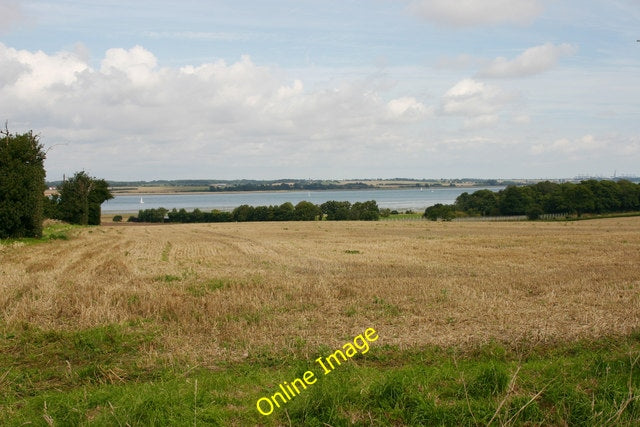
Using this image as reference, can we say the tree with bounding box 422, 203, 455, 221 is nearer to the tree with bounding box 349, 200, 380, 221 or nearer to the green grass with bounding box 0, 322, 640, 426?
the tree with bounding box 349, 200, 380, 221

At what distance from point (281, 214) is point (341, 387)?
297 feet

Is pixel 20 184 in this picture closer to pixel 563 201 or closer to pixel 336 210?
pixel 336 210

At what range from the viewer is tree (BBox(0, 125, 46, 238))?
110ft

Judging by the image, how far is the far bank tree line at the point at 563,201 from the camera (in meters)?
96.1

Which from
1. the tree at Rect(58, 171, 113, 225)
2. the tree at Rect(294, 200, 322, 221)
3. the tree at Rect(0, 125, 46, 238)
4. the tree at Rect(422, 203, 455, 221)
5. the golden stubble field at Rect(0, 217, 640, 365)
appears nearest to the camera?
the golden stubble field at Rect(0, 217, 640, 365)

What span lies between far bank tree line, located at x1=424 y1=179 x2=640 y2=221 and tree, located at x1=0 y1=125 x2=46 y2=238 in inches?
2991

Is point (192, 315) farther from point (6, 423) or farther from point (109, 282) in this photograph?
point (109, 282)

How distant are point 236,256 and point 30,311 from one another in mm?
16489

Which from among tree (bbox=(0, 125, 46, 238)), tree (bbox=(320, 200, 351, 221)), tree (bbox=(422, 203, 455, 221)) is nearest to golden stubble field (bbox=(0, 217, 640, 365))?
tree (bbox=(0, 125, 46, 238))

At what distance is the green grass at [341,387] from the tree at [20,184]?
27716mm

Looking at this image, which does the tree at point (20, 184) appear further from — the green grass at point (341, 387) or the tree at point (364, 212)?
the tree at point (364, 212)

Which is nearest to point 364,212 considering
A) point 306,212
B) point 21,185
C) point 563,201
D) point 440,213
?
point 306,212

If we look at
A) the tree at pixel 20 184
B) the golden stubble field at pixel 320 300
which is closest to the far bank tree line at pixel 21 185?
the tree at pixel 20 184

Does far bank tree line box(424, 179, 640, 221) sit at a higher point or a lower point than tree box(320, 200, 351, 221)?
higher
